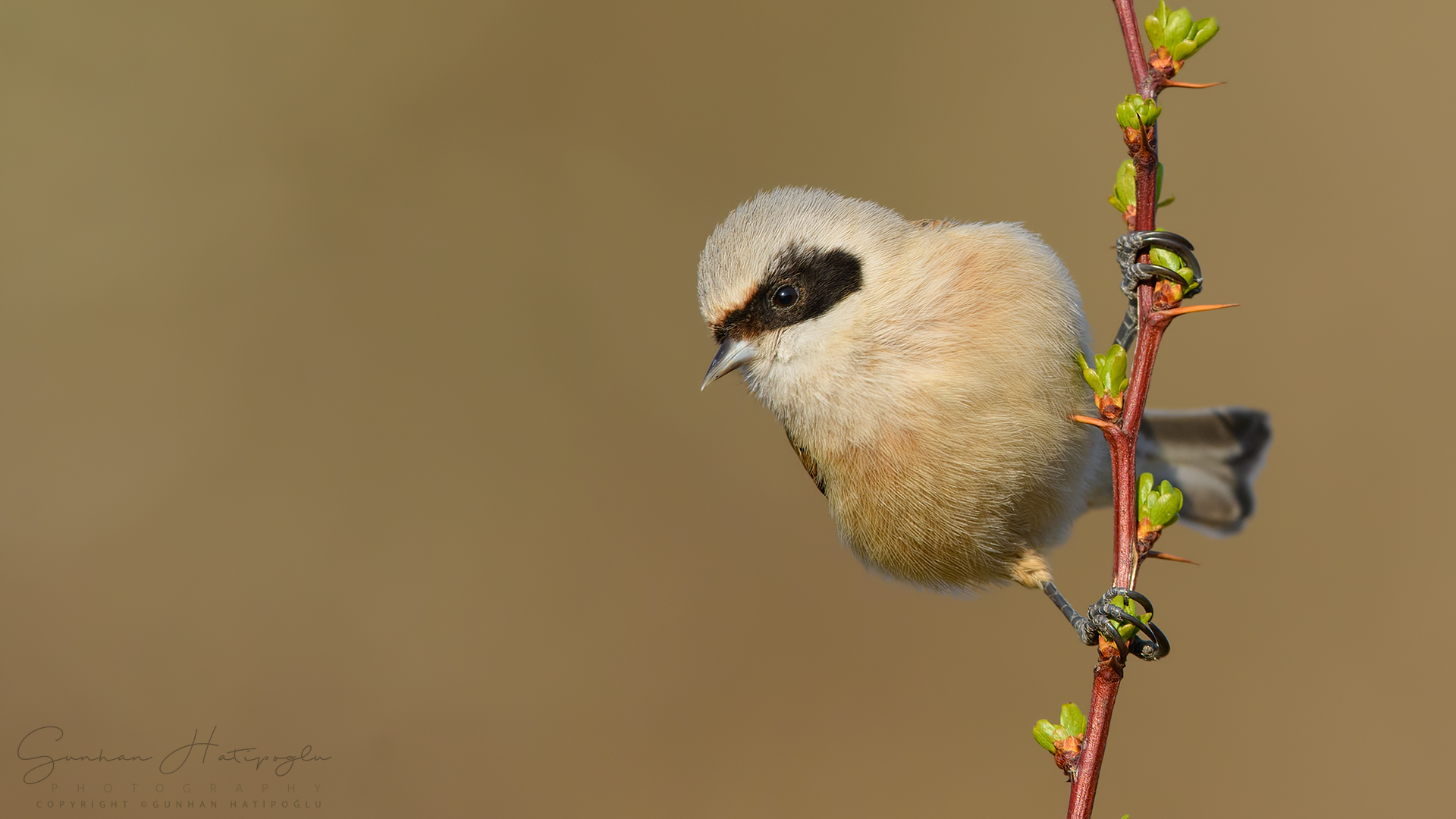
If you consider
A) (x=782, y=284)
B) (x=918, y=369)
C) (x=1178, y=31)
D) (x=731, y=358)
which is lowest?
(x=731, y=358)

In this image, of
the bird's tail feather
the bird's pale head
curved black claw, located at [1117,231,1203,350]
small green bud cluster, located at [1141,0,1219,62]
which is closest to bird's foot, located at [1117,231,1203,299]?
curved black claw, located at [1117,231,1203,350]

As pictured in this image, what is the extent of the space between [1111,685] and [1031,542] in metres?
1.22

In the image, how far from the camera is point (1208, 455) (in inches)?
145

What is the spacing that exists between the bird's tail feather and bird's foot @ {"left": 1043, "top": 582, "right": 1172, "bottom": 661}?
1602 mm

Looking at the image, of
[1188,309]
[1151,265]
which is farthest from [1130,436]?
[1151,265]

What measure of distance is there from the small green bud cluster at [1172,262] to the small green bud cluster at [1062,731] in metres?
0.86

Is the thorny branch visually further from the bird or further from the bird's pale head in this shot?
the bird's pale head

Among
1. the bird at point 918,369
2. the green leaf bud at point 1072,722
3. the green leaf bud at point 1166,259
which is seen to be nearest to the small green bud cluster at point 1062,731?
the green leaf bud at point 1072,722

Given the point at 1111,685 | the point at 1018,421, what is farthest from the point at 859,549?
the point at 1111,685

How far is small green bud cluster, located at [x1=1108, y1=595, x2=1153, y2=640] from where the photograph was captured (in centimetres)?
181

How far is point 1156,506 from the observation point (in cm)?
170

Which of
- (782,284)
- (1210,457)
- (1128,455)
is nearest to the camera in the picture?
(1128,455)

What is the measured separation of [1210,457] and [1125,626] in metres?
2.08

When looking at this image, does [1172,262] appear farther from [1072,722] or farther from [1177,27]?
[1072,722]
